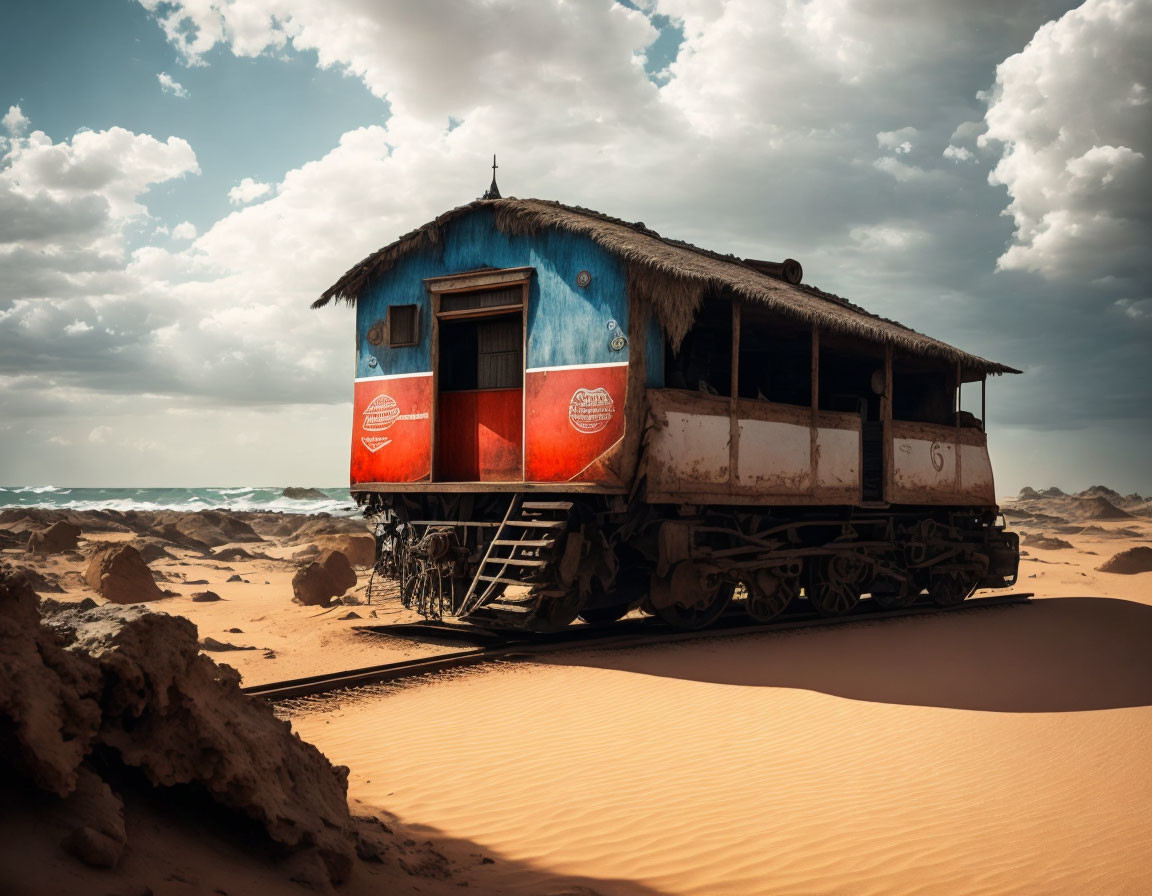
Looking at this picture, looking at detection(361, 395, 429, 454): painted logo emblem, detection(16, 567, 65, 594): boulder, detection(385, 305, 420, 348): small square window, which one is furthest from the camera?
detection(16, 567, 65, 594): boulder

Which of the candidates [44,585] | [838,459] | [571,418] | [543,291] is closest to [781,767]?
[571,418]

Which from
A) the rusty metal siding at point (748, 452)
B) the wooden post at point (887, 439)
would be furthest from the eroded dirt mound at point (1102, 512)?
the rusty metal siding at point (748, 452)

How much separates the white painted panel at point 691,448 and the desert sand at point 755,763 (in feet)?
7.07

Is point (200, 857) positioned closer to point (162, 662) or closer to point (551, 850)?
point (162, 662)

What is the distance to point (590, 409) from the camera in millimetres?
11180

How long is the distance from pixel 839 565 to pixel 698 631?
137 inches

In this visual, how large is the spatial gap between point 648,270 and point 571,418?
2.08 m

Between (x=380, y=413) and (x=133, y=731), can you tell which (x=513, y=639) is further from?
(x=133, y=731)

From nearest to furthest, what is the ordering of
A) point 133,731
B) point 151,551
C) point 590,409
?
1. point 133,731
2. point 590,409
3. point 151,551

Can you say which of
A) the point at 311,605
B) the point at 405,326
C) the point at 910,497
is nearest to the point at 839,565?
the point at 910,497

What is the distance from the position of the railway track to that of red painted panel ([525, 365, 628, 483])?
2077mm

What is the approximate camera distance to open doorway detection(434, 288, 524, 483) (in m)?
12.4

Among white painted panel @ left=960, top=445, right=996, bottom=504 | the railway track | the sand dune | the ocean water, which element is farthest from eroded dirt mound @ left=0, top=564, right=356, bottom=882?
the ocean water

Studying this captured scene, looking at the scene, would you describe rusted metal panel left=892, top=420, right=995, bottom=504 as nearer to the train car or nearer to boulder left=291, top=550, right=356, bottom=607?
the train car
